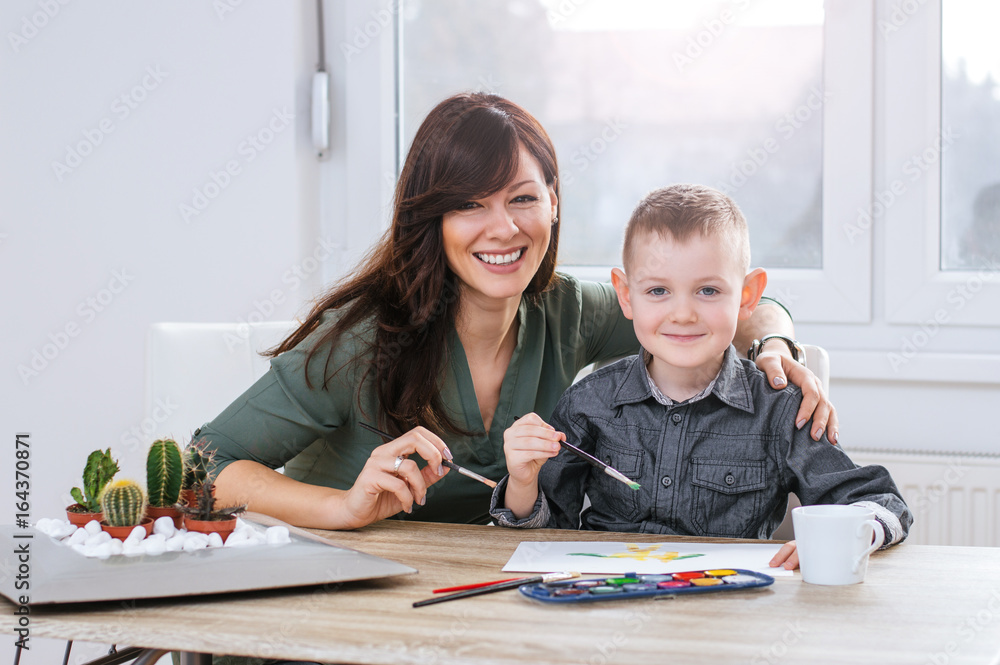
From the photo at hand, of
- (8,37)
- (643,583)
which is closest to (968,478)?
(643,583)

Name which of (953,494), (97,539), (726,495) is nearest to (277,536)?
(97,539)

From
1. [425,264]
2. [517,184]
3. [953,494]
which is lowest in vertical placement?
[953,494]

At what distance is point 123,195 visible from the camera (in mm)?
2227

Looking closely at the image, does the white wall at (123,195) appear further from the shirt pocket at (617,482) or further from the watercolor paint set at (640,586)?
the watercolor paint set at (640,586)

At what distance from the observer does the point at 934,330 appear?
1979 millimetres

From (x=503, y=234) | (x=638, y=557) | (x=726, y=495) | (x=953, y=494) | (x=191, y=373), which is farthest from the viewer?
(x=953, y=494)

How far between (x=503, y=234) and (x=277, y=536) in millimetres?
598

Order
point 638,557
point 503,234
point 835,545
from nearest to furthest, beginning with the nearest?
1. point 835,545
2. point 638,557
3. point 503,234

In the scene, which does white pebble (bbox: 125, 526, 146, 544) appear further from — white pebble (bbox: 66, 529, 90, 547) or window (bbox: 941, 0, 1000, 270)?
window (bbox: 941, 0, 1000, 270)

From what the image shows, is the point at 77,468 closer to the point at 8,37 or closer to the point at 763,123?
the point at 8,37

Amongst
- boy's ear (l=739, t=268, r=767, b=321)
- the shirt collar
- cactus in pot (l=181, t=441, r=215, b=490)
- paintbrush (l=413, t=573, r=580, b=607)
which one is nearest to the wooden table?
paintbrush (l=413, t=573, r=580, b=607)

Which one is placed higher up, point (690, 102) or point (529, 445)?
point (690, 102)

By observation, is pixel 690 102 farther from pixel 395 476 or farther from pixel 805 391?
pixel 395 476

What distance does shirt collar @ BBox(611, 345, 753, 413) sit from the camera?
3.83 ft
